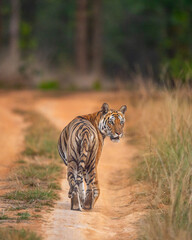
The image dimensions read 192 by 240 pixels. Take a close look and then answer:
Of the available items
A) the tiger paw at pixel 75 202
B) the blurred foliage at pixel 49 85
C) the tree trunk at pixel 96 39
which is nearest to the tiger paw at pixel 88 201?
the tiger paw at pixel 75 202

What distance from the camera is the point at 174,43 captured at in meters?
25.5

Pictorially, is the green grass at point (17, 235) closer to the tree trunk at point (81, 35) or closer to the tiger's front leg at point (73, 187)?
the tiger's front leg at point (73, 187)

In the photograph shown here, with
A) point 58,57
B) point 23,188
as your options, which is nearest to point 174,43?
point 58,57

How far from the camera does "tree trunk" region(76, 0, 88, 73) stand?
96.2 feet

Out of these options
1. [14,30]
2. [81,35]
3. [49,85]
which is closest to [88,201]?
[49,85]

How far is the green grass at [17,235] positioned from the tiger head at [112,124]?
1671 millimetres

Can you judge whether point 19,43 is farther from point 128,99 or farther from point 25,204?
point 25,204

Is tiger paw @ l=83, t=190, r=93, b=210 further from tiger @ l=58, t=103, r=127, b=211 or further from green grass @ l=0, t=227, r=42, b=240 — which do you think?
green grass @ l=0, t=227, r=42, b=240

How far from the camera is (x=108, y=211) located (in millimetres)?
6227

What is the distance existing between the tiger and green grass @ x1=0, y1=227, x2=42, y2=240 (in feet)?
3.52

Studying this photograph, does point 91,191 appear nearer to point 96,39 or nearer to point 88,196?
point 88,196

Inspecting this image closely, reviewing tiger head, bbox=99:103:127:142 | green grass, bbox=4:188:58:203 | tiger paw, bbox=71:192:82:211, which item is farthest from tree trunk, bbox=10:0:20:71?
tiger paw, bbox=71:192:82:211

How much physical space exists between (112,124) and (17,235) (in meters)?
1.93

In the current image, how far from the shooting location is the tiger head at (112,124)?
237 inches
